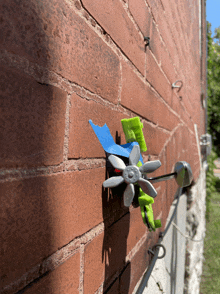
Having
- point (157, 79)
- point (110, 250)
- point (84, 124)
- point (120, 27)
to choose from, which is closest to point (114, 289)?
point (110, 250)

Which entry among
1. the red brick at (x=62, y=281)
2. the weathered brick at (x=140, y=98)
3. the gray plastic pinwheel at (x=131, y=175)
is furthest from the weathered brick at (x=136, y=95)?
the red brick at (x=62, y=281)

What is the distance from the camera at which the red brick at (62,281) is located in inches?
16.2

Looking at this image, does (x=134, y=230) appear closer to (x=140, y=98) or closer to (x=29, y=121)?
(x=140, y=98)

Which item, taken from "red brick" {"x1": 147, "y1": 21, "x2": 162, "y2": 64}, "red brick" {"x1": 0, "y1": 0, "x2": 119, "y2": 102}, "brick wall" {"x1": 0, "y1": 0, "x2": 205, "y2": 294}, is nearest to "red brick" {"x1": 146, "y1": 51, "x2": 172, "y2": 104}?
"red brick" {"x1": 147, "y1": 21, "x2": 162, "y2": 64}

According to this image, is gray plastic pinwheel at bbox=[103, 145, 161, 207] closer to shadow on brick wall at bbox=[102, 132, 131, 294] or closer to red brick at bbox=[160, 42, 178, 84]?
shadow on brick wall at bbox=[102, 132, 131, 294]

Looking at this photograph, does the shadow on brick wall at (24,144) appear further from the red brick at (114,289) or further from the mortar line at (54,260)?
the red brick at (114,289)

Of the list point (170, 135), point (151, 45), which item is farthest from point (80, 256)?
point (170, 135)

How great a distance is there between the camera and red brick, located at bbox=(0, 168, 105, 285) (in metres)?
0.35

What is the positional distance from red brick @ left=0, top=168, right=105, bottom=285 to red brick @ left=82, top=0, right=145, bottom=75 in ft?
1.23

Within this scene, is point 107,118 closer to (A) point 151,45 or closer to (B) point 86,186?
(B) point 86,186

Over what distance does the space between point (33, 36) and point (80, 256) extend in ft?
1.45

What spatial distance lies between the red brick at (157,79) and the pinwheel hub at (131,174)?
542 millimetres

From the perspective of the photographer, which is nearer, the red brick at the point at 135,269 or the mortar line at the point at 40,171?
the mortar line at the point at 40,171

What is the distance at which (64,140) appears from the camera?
1.58ft
